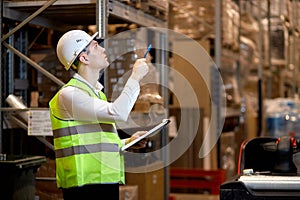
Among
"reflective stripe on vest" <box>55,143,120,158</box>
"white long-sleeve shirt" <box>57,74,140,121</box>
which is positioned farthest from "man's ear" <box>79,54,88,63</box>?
"reflective stripe on vest" <box>55,143,120,158</box>

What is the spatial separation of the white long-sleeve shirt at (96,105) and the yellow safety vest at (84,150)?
0.08 m

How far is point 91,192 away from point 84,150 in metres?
0.29

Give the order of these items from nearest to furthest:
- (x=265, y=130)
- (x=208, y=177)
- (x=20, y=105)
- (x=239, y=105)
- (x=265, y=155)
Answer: (x=265, y=155), (x=20, y=105), (x=208, y=177), (x=239, y=105), (x=265, y=130)

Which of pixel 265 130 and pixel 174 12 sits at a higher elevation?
pixel 174 12

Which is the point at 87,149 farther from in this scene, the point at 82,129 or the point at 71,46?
the point at 71,46

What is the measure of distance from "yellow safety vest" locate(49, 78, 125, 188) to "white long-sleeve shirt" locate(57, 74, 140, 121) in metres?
0.08

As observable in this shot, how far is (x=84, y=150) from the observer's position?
4.21 m

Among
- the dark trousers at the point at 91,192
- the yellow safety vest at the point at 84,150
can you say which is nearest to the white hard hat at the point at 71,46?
the yellow safety vest at the point at 84,150

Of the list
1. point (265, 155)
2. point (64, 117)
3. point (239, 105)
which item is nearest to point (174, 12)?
point (239, 105)

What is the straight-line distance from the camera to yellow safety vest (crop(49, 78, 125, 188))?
4211 mm

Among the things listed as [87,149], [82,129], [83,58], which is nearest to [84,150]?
[87,149]

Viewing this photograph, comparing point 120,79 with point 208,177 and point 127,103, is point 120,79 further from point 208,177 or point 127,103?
point 208,177

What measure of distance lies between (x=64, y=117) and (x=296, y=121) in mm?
8444

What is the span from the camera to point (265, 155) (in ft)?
16.9
